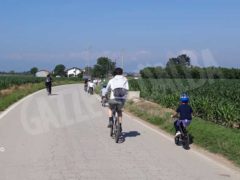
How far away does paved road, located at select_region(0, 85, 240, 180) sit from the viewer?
27.3ft

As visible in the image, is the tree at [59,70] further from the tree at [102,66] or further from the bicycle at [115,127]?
the bicycle at [115,127]

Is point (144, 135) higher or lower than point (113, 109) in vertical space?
lower

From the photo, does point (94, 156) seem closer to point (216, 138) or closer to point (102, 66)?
point (216, 138)

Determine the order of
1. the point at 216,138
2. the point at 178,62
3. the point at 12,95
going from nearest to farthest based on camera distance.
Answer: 1. the point at 216,138
2. the point at 12,95
3. the point at 178,62

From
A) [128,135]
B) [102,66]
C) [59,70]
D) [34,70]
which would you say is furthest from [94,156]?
[34,70]

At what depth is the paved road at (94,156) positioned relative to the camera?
8.34 metres

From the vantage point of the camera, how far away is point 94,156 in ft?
33.4

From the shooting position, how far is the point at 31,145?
11.8 meters

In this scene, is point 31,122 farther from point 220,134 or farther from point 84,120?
point 220,134

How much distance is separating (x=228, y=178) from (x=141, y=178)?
1.48m

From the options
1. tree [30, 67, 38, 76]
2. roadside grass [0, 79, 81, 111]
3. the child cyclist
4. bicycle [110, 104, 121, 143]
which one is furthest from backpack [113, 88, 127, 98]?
tree [30, 67, 38, 76]

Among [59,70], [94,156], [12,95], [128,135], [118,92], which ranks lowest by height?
[59,70]

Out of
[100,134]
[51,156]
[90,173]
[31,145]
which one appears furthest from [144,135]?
[90,173]

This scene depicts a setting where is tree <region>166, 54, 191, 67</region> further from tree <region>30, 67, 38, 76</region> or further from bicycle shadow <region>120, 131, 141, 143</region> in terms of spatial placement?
tree <region>30, 67, 38, 76</region>
